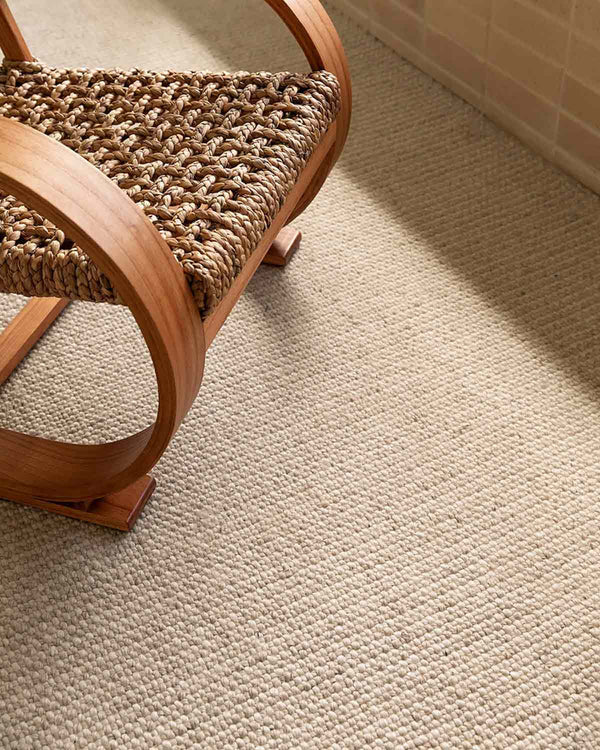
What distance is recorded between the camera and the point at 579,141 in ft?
4.95

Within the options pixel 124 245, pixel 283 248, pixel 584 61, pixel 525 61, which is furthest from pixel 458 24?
pixel 124 245

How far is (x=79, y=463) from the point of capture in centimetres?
113

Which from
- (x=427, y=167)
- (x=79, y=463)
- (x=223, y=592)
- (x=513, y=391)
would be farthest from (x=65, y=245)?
(x=427, y=167)

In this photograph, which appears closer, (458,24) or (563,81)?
(563,81)

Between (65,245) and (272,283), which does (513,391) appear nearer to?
(272,283)

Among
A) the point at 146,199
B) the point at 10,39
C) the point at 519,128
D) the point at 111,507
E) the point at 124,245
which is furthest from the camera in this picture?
the point at 519,128

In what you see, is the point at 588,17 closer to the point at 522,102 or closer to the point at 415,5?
the point at 522,102

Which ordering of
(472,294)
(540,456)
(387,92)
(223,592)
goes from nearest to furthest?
(223,592) → (540,456) → (472,294) → (387,92)

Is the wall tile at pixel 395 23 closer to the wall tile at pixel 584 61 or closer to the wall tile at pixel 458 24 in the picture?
the wall tile at pixel 458 24

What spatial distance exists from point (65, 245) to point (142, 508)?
355mm

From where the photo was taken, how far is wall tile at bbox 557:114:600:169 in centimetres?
148

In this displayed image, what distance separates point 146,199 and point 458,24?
885 mm

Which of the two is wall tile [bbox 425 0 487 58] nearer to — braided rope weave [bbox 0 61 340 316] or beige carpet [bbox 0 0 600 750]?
beige carpet [bbox 0 0 600 750]

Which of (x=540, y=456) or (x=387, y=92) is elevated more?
(x=387, y=92)
